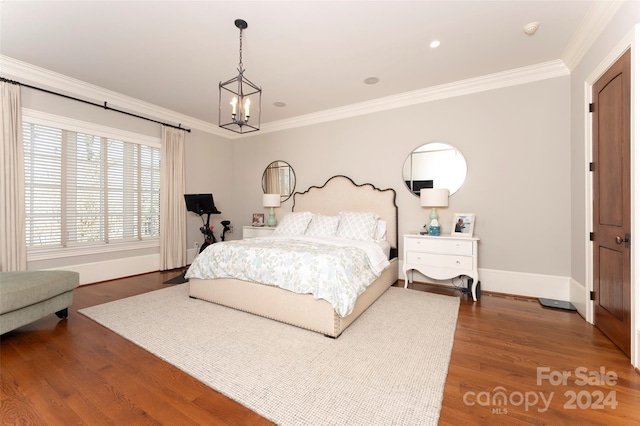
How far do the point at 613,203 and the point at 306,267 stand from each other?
8.65ft

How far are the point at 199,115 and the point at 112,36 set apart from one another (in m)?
2.32

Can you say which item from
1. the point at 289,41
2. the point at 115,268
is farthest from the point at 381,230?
the point at 115,268

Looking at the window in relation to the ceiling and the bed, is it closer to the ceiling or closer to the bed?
the ceiling

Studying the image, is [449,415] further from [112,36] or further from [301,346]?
[112,36]

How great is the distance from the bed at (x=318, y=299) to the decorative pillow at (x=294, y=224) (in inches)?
23.4

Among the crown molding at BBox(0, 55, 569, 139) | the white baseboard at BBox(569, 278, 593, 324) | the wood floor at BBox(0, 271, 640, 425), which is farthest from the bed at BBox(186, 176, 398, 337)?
the white baseboard at BBox(569, 278, 593, 324)

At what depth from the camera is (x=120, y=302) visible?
10.3 feet

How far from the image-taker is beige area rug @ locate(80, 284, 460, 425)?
150 cm

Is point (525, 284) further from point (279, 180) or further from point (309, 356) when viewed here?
point (279, 180)

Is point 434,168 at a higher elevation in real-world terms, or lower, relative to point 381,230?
higher

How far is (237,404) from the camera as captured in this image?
1536 millimetres

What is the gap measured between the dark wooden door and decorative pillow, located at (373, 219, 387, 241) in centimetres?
227

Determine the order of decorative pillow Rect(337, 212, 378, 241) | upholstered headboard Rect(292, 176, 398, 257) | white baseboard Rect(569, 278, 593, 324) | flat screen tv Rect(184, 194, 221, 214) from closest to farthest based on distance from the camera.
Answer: white baseboard Rect(569, 278, 593, 324)
decorative pillow Rect(337, 212, 378, 241)
upholstered headboard Rect(292, 176, 398, 257)
flat screen tv Rect(184, 194, 221, 214)

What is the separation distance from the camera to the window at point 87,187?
3484 mm
